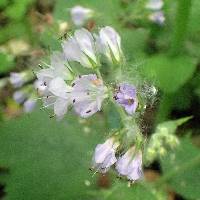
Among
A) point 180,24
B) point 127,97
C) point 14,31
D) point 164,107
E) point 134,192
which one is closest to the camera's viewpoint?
point 127,97

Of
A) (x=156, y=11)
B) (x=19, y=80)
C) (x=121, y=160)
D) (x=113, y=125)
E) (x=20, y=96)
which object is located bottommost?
(x=20, y=96)

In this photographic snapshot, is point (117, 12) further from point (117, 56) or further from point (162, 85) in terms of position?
point (117, 56)

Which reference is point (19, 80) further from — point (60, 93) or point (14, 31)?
point (60, 93)

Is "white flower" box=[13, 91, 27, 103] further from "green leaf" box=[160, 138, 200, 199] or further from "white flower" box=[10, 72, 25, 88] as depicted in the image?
"green leaf" box=[160, 138, 200, 199]

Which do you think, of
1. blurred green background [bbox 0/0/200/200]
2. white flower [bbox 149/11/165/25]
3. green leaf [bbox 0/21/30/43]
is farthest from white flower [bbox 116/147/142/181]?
green leaf [bbox 0/21/30/43]

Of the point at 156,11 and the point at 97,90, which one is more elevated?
the point at 97,90

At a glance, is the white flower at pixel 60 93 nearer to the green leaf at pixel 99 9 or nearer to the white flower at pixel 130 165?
the white flower at pixel 130 165

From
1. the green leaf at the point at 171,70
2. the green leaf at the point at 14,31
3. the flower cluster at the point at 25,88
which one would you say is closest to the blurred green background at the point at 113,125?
the green leaf at the point at 171,70

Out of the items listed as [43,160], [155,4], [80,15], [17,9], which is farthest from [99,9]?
[43,160]

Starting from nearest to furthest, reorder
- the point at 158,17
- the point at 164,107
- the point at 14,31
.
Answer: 1. the point at 164,107
2. the point at 158,17
3. the point at 14,31
